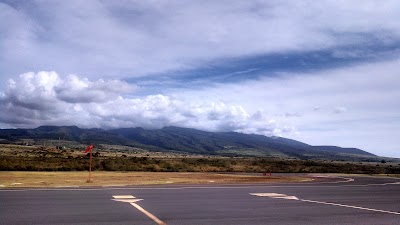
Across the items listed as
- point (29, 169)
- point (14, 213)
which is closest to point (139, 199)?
point (14, 213)

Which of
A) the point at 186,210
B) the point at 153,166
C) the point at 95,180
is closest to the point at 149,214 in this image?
the point at 186,210

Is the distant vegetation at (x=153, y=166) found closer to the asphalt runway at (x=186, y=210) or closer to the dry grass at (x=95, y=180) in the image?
the dry grass at (x=95, y=180)

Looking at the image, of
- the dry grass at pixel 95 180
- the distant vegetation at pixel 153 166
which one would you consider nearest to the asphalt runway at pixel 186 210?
the dry grass at pixel 95 180

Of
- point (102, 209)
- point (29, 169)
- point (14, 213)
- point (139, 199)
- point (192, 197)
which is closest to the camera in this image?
point (14, 213)

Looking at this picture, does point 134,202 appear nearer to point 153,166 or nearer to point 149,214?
point 149,214

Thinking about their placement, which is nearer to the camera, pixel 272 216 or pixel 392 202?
pixel 272 216

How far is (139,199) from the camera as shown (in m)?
17.0

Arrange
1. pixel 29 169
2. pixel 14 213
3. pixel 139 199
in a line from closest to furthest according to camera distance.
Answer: pixel 14 213
pixel 139 199
pixel 29 169

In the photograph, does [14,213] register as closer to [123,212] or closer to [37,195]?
[123,212]

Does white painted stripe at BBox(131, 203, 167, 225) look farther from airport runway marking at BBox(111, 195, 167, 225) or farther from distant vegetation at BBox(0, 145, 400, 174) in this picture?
distant vegetation at BBox(0, 145, 400, 174)

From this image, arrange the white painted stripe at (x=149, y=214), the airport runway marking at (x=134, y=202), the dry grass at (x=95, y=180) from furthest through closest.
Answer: the dry grass at (x=95, y=180) → the airport runway marking at (x=134, y=202) → the white painted stripe at (x=149, y=214)

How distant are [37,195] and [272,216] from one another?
1013 cm

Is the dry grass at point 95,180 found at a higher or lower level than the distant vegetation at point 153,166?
lower

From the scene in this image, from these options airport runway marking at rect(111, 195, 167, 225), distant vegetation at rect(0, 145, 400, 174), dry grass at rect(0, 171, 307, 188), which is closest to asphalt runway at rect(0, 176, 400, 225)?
airport runway marking at rect(111, 195, 167, 225)
